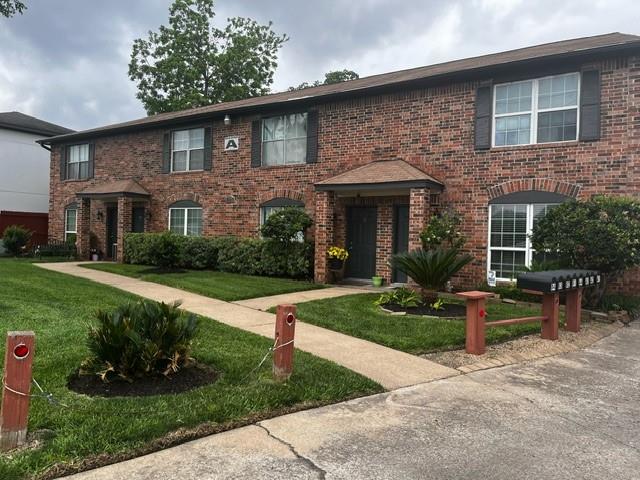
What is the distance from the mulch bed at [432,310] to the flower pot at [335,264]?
12.1 ft

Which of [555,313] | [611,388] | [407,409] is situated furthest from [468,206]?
[407,409]

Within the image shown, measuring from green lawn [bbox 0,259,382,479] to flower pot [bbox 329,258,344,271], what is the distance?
6052 mm

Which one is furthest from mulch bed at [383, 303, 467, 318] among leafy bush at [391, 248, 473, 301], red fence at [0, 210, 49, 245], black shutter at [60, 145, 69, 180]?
red fence at [0, 210, 49, 245]

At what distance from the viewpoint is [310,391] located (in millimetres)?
4785

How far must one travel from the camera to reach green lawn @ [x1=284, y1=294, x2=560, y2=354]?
23.0ft

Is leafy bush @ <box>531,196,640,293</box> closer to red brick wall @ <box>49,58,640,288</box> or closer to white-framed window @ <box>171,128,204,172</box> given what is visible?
red brick wall @ <box>49,58,640,288</box>

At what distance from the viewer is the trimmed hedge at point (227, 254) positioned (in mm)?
13812

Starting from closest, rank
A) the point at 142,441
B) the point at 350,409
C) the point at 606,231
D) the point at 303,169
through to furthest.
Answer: the point at 142,441 < the point at 350,409 < the point at 606,231 < the point at 303,169

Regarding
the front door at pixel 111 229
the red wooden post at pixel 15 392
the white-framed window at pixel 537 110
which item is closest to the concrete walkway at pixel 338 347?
the red wooden post at pixel 15 392

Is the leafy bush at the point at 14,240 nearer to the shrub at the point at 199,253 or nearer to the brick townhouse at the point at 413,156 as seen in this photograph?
the brick townhouse at the point at 413,156

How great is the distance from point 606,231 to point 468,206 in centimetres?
364

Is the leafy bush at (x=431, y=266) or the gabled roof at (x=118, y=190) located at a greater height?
the gabled roof at (x=118, y=190)

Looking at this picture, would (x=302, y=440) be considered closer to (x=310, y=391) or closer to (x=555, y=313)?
(x=310, y=391)

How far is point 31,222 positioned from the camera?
24.3 metres
